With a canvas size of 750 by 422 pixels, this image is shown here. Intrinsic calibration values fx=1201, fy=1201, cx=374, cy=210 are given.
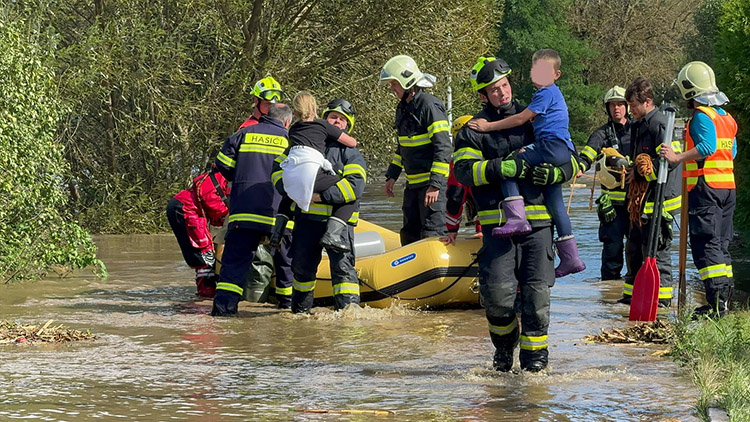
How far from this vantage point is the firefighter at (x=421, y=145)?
10.2 m

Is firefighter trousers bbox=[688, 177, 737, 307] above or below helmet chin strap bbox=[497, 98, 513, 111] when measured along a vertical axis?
below

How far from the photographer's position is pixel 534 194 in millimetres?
7223

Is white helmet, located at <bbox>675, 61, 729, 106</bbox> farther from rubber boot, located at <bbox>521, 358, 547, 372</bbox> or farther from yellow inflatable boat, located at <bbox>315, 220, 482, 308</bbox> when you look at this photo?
rubber boot, located at <bbox>521, 358, 547, 372</bbox>

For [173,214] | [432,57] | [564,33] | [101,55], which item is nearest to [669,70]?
[564,33]

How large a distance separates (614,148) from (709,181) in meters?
1.98

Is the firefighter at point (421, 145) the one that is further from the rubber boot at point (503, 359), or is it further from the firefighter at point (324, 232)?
the rubber boot at point (503, 359)

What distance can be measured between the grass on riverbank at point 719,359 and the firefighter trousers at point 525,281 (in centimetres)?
93

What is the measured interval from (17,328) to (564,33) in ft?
139

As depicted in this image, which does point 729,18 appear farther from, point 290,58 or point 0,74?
point 0,74

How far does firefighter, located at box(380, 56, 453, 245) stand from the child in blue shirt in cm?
288

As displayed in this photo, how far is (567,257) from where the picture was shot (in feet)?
24.1

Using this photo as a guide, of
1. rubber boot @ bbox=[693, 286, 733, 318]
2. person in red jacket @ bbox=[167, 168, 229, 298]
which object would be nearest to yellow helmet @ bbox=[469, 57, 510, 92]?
rubber boot @ bbox=[693, 286, 733, 318]

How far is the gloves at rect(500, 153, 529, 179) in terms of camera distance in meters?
7.11

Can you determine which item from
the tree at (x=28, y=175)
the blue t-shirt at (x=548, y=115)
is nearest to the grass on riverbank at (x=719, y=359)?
the blue t-shirt at (x=548, y=115)
